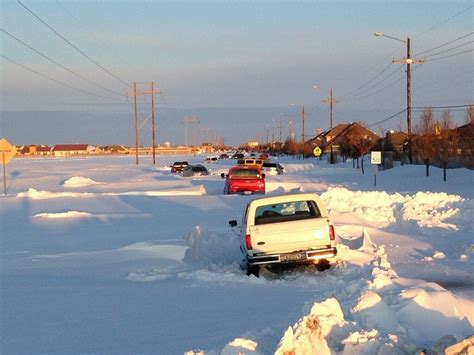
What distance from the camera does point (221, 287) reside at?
1223 centimetres

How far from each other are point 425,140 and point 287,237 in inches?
1561

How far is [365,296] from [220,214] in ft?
60.5

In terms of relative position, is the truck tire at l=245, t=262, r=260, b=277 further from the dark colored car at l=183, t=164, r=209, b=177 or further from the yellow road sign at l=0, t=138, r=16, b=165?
the dark colored car at l=183, t=164, r=209, b=177

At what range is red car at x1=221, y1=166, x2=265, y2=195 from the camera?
3519 cm

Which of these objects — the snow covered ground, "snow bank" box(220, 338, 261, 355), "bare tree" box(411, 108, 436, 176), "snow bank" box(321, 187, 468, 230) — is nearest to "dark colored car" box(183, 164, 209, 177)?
"bare tree" box(411, 108, 436, 176)

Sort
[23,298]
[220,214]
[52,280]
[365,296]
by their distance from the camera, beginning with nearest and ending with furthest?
1. [365,296]
2. [23,298]
3. [52,280]
4. [220,214]

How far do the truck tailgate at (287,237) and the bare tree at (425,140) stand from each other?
116ft

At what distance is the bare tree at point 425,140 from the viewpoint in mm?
49491

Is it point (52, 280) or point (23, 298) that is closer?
point (23, 298)

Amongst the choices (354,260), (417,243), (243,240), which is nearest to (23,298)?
(243,240)

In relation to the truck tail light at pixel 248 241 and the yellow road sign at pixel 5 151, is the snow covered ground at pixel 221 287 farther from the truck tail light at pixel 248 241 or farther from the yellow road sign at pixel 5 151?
the yellow road sign at pixel 5 151

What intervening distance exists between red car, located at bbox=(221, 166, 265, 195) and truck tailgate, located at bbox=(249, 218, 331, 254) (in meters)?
21.2

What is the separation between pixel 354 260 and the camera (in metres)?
14.9

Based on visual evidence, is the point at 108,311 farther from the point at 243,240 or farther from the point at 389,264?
the point at 389,264
